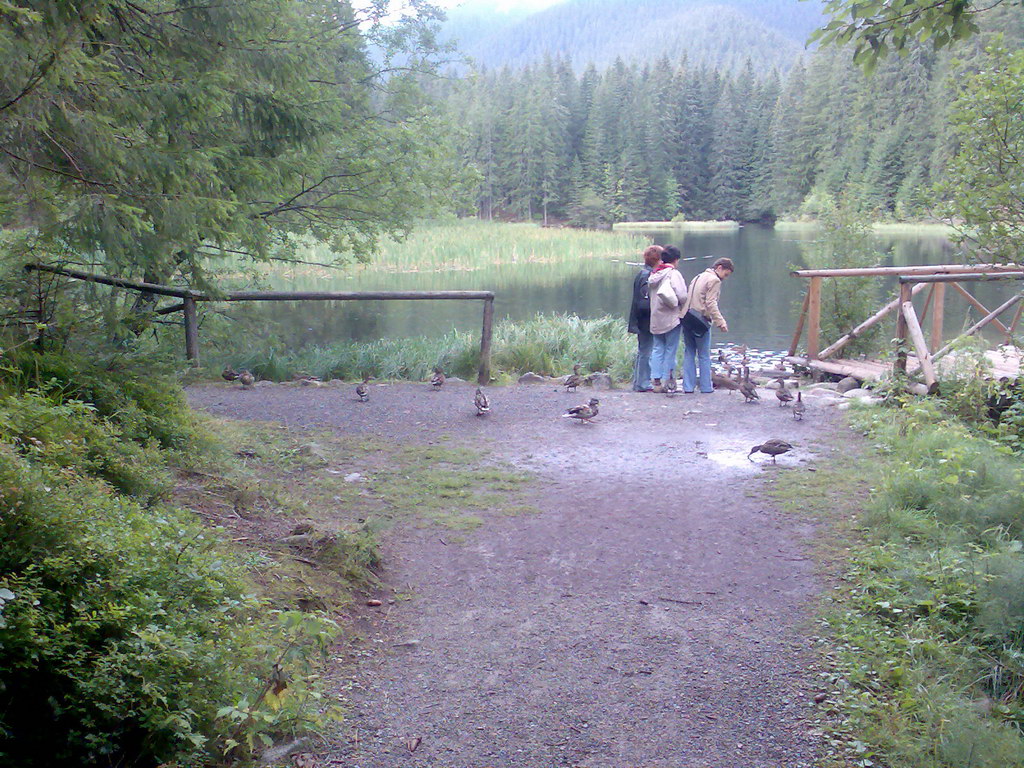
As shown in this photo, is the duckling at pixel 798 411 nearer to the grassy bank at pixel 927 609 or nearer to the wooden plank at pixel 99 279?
the grassy bank at pixel 927 609

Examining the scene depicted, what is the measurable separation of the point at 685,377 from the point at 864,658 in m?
7.01

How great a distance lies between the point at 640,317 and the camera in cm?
1061

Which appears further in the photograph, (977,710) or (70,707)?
(977,710)

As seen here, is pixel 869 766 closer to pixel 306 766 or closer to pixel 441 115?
pixel 306 766

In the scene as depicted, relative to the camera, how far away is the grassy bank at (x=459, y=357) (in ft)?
40.2

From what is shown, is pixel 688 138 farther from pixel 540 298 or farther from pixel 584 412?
pixel 584 412

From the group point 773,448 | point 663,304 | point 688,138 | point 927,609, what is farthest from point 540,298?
point 688,138

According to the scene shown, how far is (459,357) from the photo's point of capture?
41.0ft

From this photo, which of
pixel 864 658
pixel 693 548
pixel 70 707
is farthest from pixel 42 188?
pixel 864 658

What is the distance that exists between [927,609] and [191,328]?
8.26 m

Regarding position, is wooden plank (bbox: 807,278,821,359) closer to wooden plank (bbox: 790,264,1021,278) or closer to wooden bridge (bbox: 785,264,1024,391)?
wooden bridge (bbox: 785,264,1024,391)

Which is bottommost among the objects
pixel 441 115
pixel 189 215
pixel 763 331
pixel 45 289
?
pixel 763 331

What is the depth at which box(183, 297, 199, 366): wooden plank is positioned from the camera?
9.74 meters

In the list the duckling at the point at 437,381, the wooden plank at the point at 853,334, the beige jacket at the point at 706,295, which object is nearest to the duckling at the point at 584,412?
the duckling at the point at 437,381
